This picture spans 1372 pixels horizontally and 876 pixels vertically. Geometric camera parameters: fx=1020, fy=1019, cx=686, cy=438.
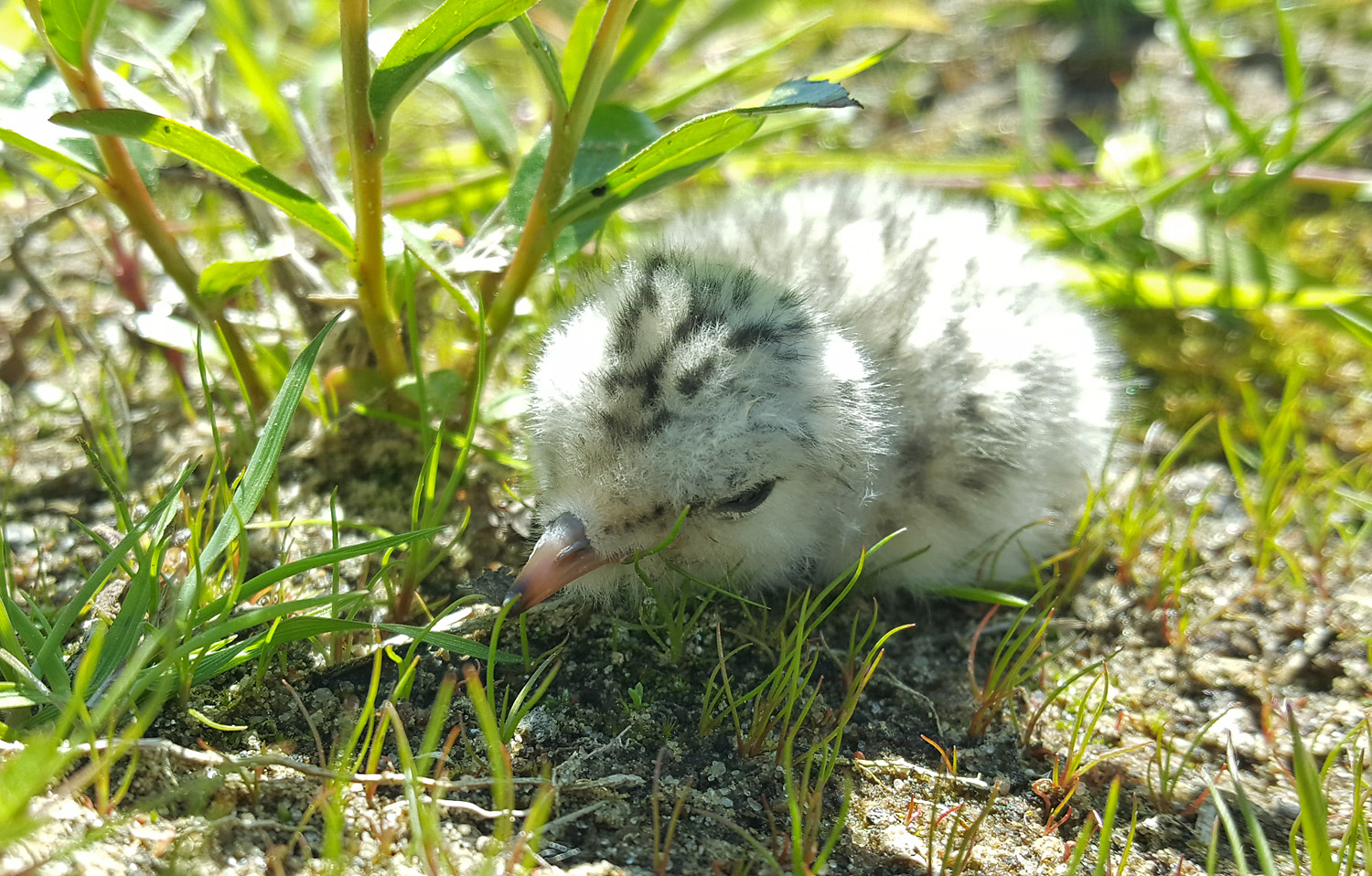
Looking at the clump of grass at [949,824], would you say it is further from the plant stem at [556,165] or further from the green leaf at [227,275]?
the green leaf at [227,275]

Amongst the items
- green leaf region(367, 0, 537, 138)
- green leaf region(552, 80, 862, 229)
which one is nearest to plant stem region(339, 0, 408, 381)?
green leaf region(367, 0, 537, 138)

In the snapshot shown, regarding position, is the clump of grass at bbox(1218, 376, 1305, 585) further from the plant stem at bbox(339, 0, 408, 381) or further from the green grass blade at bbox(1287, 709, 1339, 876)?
the plant stem at bbox(339, 0, 408, 381)

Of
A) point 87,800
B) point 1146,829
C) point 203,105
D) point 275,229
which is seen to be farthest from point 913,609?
point 203,105

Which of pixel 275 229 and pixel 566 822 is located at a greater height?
pixel 275 229

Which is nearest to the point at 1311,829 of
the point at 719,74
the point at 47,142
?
the point at 719,74

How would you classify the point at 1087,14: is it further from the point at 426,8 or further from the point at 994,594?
the point at 994,594

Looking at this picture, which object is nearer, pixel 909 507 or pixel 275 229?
pixel 909 507
